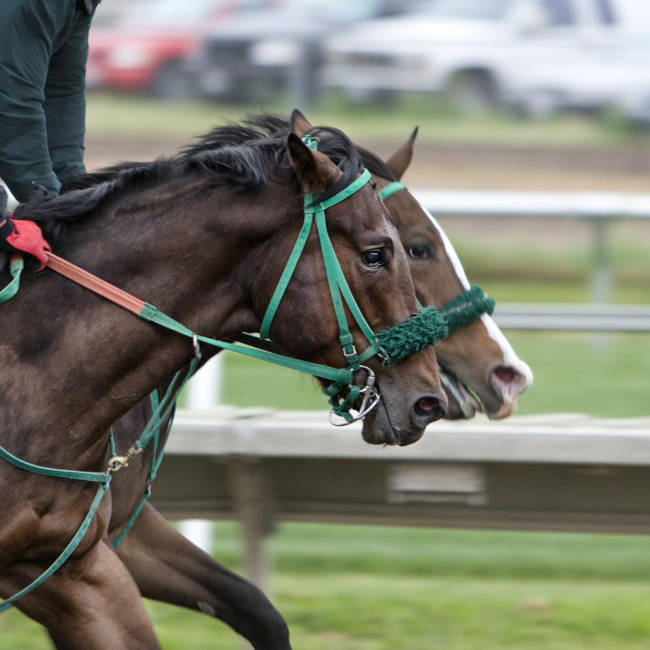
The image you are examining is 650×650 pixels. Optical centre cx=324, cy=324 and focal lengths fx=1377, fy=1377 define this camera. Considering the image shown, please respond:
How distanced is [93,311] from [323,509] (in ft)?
5.02

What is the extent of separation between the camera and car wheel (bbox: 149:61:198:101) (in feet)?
63.2

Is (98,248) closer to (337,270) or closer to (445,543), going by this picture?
(337,270)

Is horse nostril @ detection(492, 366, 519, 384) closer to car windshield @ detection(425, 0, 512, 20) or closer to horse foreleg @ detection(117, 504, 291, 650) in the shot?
horse foreleg @ detection(117, 504, 291, 650)

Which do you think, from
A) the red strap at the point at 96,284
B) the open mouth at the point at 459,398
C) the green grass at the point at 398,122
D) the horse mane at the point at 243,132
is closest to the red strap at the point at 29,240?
the red strap at the point at 96,284

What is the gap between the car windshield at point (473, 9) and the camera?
Answer: 58.5 feet

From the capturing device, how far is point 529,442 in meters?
4.27

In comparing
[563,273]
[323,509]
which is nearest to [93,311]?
[323,509]

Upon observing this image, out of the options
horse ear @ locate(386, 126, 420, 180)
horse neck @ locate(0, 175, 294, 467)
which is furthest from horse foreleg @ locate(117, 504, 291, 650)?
horse ear @ locate(386, 126, 420, 180)

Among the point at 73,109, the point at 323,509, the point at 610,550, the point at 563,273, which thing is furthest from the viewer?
the point at 563,273

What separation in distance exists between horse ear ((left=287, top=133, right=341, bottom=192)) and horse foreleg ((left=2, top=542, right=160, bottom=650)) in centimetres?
105

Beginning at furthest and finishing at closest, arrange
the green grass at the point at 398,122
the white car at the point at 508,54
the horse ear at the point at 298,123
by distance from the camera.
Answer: the green grass at the point at 398,122 → the white car at the point at 508,54 → the horse ear at the point at 298,123

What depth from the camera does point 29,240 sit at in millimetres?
3262

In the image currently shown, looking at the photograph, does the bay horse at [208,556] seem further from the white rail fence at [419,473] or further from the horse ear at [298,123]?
the white rail fence at [419,473]

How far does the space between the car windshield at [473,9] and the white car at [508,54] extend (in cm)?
1
